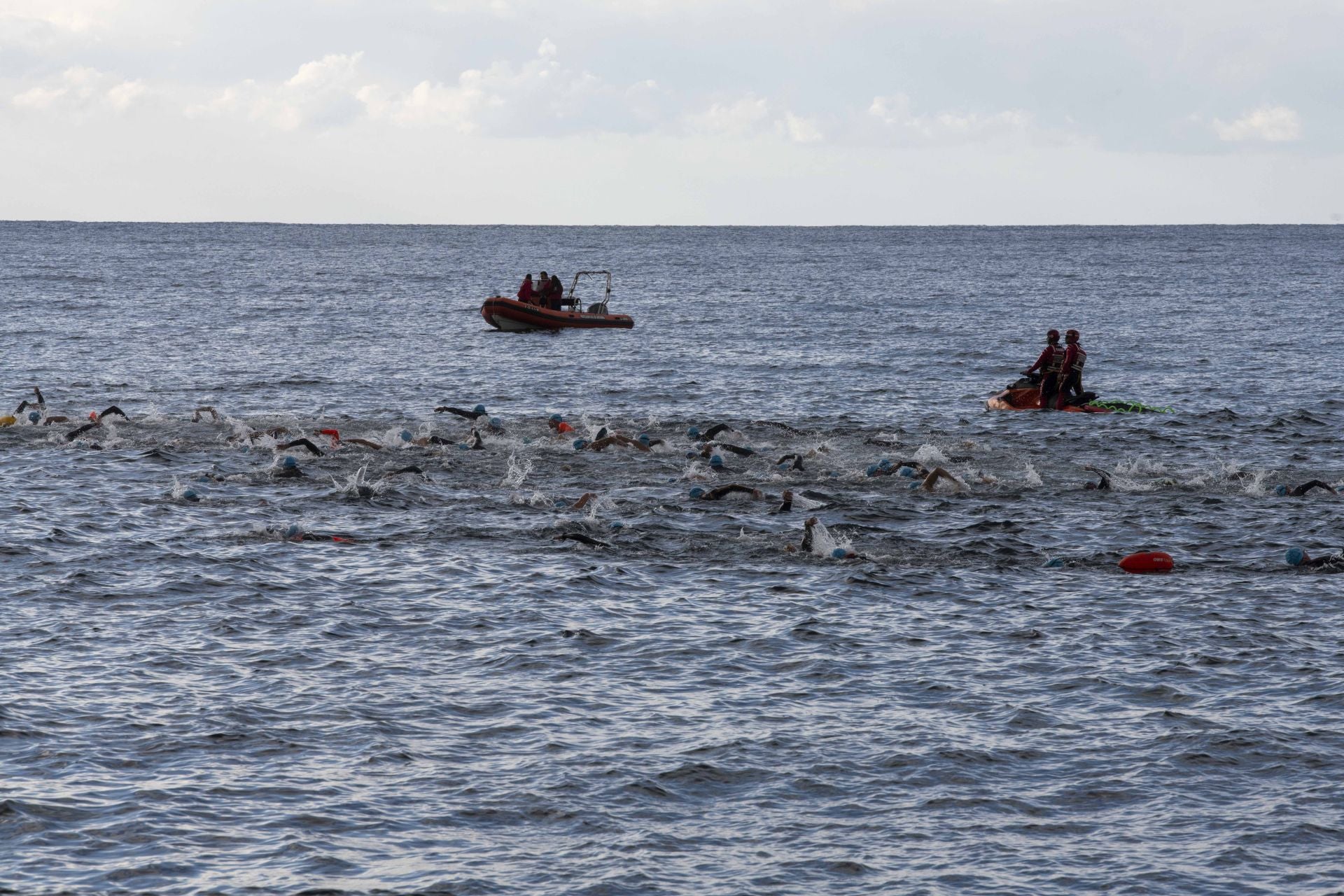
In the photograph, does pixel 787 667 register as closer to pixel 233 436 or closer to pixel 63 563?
pixel 63 563

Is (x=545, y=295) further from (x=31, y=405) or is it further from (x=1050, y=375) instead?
(x=31, y=405)

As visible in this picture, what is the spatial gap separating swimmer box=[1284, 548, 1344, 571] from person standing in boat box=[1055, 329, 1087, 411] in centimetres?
1315

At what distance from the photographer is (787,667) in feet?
37.8

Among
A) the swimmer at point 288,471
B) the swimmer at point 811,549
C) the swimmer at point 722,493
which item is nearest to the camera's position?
the swimmer at point 811,549

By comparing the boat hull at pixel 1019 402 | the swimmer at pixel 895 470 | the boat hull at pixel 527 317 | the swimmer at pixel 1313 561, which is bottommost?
the swimmer at pixel 1313 561

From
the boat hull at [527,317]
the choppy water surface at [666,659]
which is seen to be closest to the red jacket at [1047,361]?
the choppy water surface at [666,659]

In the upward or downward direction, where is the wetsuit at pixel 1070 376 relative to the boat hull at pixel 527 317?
downward

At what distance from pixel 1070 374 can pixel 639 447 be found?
33.5 ft

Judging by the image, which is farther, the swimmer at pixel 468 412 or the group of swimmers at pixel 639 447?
the swimmer at pixel 468 412

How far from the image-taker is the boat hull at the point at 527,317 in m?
49.9

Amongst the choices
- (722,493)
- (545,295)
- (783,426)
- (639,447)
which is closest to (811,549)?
(722,493)

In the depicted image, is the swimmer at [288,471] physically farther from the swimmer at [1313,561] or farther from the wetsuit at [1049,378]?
the wetsuit at [1049,378]

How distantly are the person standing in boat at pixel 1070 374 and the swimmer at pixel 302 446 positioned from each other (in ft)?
47.9

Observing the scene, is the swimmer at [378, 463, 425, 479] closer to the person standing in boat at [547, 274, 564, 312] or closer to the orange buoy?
the orange buoy
